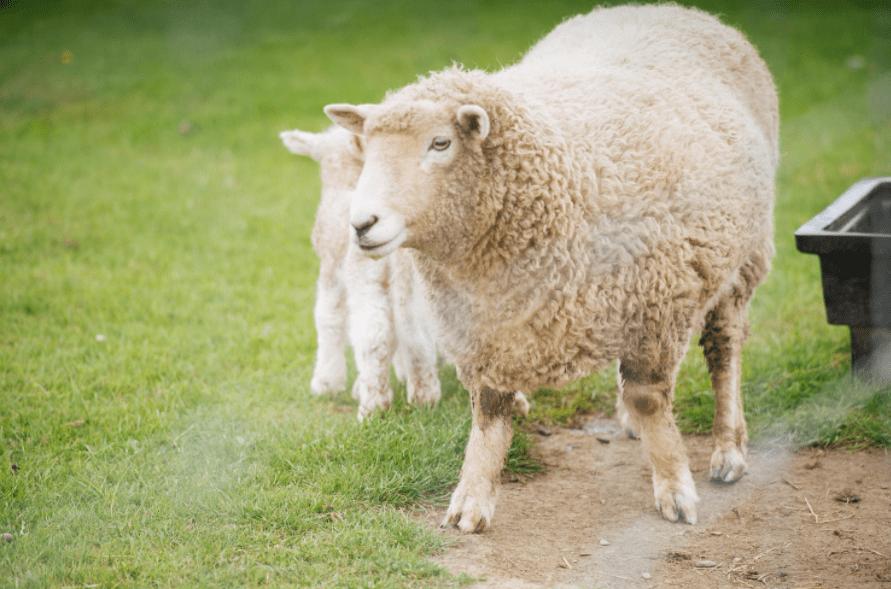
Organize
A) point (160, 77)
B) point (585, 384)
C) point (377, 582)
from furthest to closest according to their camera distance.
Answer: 1. point (160, 77)
2. point (585, 384)
3. point (377, 582)

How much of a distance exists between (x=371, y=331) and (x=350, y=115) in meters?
1.42

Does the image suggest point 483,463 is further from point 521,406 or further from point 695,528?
point 521,406

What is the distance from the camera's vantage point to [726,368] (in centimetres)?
375

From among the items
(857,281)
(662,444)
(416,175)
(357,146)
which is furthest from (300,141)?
(857,281)

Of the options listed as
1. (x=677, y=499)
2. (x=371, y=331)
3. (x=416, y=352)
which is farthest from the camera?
(x=416, y=352)

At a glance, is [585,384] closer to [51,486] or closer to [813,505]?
[813,505]

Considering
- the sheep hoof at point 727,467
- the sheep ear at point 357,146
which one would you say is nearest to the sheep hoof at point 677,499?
the sheep hoof at point 727,467

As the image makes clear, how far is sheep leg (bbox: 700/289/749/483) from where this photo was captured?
3703 millimetres

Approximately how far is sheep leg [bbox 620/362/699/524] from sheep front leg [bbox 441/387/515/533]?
1.72 ft

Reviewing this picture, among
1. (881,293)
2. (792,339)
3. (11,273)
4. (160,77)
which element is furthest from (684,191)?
(160,77)

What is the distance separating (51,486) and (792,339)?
415cm

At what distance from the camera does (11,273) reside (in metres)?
5.95

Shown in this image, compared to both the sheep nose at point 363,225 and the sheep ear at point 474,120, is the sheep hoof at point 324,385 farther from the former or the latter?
the sheep ear at point 474,120

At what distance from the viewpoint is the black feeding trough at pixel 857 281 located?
3.81 meters
